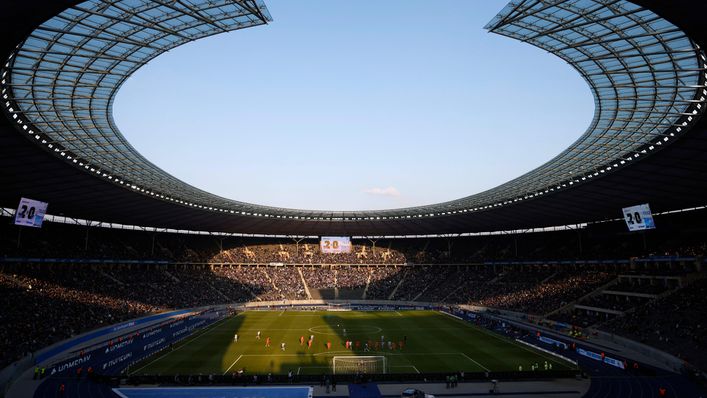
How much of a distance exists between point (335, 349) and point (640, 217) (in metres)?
31.1

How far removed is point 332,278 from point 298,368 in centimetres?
5901

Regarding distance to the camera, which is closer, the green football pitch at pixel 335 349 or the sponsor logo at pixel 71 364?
the sponsor logo at pixel 71 364

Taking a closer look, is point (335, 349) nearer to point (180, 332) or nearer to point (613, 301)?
point (180, 332)

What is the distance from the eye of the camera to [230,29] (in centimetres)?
2627

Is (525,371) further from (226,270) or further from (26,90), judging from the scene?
Result: (226,270)

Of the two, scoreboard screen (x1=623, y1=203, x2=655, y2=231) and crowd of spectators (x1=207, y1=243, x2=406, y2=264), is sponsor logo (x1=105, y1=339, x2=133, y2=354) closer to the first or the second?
scoreboard screen (x1=623, y1=203, x2=655, y2=231)

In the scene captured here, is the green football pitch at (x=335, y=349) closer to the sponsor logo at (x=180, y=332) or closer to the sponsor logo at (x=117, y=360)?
the sponsor logo at (x=180, y=332)

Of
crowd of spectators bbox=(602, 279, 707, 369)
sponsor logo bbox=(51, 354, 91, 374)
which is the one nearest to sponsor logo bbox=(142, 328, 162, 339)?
sponsor logo bbox=(51, 354, 91, 374)

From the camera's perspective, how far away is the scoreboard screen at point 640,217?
149 feet

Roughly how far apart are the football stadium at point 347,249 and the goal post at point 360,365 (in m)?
0.21

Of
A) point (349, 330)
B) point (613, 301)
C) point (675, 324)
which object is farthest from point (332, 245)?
point (675, 324)

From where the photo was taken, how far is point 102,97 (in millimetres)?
33844

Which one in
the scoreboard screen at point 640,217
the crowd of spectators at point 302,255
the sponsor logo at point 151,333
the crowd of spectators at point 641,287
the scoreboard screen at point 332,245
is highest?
the scoreboard screen at point 640,217

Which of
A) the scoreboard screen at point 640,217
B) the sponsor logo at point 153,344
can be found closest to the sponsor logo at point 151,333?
the sponsor logo at point 153,344
